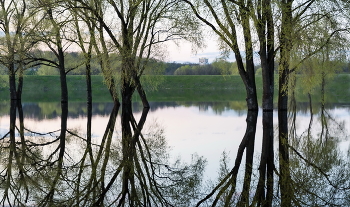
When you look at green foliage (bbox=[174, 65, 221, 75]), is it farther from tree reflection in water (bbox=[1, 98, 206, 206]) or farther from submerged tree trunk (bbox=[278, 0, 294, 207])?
tree reflection in water (bbox=[1, 98, 206, 206])

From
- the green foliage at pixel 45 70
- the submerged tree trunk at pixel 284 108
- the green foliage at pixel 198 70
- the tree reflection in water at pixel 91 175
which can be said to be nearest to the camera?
the tree reflection in water at pixel 91 175

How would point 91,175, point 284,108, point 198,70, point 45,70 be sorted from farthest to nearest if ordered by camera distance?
point 198,70, point 45,70, point 284,108, point 91,175

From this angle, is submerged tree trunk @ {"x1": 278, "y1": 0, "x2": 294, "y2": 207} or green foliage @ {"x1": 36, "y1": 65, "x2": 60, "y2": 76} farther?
green foliage @ {"x1": 36, "y1": 65, "x2": 60, "y2": 76}

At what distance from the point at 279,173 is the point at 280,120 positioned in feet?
36.5

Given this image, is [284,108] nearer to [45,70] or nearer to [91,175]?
[91,175]

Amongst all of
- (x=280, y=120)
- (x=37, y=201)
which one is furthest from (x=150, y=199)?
(x=280, y=120)

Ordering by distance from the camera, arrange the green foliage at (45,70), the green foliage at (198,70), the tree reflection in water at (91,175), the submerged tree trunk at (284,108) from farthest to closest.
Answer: the green foliage at (198,70)
the green foliage at (45,70)
the submerged tree trunk at (284,108)
the tree reflection in water at (91,175)

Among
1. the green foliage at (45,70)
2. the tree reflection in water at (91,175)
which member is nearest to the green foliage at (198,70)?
the green foliage at (45,70)

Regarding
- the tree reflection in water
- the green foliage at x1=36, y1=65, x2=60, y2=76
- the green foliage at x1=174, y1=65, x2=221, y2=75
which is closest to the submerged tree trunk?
the tree reflection in water

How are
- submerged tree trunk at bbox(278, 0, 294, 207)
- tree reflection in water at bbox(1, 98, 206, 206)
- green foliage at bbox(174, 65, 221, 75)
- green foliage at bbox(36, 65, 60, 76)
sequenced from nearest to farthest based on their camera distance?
tree reflection in water at bbox(1, 98, 206, 206) → submerged tree trunk at bbox(278, 0, 294, 207) → green foliage at bbox(36, 65, 60, 76) → green foliage at bbox(174, 65, 221, 75)

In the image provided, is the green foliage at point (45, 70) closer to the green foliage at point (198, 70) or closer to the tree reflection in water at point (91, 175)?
the green foliage at point (198, 70)

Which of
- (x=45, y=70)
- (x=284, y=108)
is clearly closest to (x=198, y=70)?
(x=45, y=70)

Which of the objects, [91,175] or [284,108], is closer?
[91,175]

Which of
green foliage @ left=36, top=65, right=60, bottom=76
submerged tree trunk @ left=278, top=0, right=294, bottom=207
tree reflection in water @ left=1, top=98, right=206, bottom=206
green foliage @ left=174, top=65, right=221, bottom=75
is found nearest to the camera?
tree reflection in water @ left=1, top=98, right=206, bottom=206
